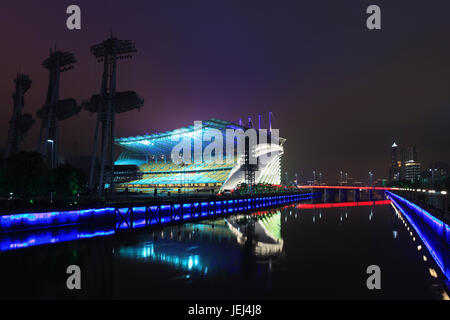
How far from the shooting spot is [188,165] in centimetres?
11900

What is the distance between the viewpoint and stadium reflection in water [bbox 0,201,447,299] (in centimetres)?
1442

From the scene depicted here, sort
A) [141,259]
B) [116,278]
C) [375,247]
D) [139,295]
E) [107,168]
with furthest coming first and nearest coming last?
[107,168] < [375,247] < [141,259] < [116,278] < [139,295]

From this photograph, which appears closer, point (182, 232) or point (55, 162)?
point (182, 232)

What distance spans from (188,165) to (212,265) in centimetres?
10083

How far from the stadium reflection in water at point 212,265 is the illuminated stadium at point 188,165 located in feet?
213

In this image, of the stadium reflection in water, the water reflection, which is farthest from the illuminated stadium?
the stadium reflection in water

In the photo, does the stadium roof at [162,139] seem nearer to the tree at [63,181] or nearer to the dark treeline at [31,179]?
the tree at [63,181]

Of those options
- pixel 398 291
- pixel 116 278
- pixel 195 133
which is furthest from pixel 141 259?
pixel 195 133

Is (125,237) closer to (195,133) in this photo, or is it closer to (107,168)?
(107,168)

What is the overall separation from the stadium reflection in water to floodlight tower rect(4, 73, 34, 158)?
39709 millimetres

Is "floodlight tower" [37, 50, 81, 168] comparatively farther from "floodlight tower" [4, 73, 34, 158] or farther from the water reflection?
the water reflection
